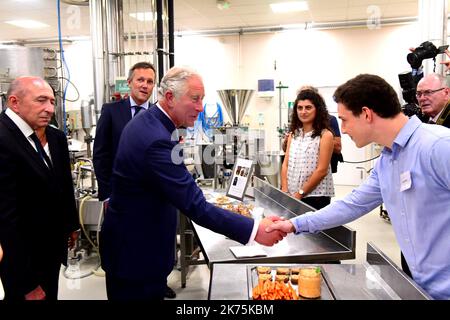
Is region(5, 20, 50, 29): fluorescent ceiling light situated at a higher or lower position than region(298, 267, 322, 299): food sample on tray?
higher

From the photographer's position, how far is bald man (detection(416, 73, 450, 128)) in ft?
9.21

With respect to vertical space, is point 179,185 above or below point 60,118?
below

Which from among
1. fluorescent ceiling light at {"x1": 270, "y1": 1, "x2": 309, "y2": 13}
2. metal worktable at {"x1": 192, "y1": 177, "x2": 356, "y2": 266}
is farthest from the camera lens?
fluorescent ceiling light at {"x1": 270, "y1": 1, "x2": 309, "y2": 13}

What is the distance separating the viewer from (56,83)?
13.9ft

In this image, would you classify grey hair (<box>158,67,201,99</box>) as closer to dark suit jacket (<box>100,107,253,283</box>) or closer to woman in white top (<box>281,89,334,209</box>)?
dark suit jacket (<box>100,107,253,283</box>)

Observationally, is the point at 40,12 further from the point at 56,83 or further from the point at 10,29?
the point at 56,83

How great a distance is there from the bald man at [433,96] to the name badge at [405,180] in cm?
183

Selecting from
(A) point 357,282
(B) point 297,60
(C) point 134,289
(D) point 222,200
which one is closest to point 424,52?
(D) point 222,200

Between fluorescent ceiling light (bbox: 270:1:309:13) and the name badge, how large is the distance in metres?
5.37

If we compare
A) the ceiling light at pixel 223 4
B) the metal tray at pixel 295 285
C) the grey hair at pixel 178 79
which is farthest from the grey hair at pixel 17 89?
the ceiling light at pixel 223 4

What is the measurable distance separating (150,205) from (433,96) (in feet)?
7.52

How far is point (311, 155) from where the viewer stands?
8.23ft
